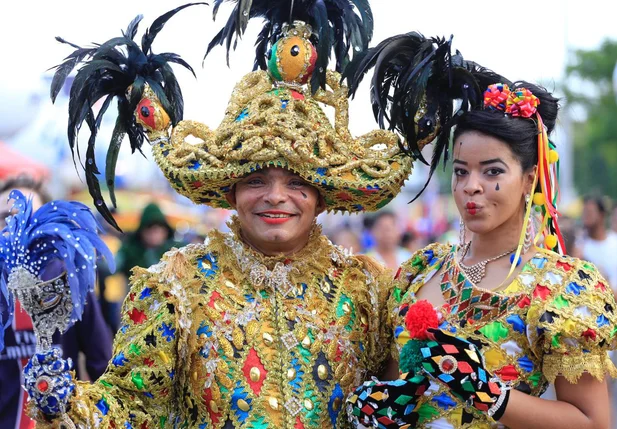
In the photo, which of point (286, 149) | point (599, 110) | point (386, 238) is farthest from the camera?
point (599, 110)

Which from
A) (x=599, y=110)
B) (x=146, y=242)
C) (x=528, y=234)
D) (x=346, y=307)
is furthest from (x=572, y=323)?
(x=599, y=110)

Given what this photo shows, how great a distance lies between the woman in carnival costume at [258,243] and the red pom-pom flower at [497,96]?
483mm

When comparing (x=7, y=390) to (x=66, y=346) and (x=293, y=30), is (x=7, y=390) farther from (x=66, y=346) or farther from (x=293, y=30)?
(x=293, y=30)

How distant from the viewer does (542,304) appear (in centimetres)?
290

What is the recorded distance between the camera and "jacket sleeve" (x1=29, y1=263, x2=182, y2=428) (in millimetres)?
3131

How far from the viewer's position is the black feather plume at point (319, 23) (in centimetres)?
351

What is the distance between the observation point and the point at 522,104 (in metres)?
3.10

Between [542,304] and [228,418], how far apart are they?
123cm

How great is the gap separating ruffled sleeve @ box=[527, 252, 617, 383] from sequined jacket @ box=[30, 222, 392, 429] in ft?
2.55

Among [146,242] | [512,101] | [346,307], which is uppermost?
[146,242]

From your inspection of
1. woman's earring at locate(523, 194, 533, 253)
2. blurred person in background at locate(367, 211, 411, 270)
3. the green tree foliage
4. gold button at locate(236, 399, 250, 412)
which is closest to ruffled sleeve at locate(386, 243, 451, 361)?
woman's earring at locate(523, 194, 533, 253)

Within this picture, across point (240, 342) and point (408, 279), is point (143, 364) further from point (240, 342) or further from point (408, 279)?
point (408, 279)

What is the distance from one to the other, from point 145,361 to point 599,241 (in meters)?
6.00

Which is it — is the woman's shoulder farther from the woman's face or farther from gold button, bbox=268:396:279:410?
gold button, bbox=268:396:279:410
